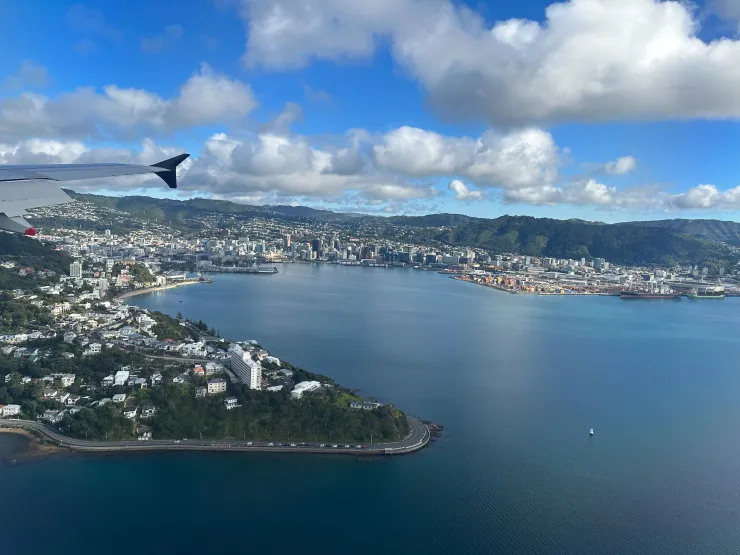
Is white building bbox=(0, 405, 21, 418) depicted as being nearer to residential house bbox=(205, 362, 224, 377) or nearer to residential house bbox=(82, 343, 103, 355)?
residential house bbox=(82, 343, 103, 355)

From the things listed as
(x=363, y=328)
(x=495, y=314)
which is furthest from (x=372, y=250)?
(x=363, y=328)

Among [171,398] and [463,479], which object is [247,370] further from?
[463,479]

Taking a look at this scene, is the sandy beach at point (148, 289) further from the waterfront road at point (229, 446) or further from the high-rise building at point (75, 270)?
the waterfront road at point (229, 446)

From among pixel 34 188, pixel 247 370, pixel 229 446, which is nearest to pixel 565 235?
pixel 247 370

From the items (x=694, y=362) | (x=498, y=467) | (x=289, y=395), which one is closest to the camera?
(x=498, y=467)

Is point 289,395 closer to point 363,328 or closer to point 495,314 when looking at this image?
point 363,328

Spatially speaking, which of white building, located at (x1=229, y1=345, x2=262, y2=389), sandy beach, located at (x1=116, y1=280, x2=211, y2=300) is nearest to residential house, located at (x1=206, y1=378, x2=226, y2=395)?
white building, located at (x1=229, y1=345, x2=262, y2=389)

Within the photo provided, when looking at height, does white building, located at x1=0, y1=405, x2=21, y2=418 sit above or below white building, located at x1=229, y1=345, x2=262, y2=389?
below
